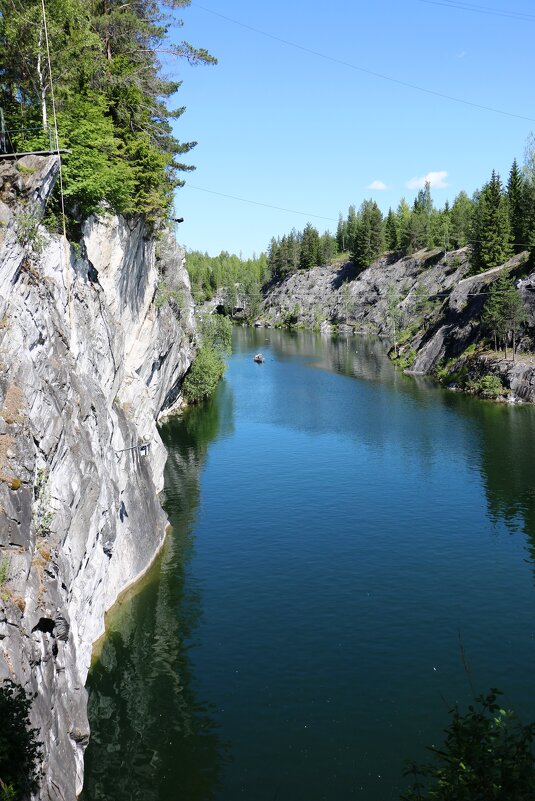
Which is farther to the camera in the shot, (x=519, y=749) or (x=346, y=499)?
(x=346, y=499)

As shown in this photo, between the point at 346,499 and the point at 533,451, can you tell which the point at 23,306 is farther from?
the point at 533,451

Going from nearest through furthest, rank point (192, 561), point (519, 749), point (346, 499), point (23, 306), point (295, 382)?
point (519, 749), point (23, 306), point (192, 561), point (346, 499), point (295, 382)

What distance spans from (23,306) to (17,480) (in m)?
6.13

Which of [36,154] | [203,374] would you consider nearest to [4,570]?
[36,154]

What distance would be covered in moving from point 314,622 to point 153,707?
27.0 ft

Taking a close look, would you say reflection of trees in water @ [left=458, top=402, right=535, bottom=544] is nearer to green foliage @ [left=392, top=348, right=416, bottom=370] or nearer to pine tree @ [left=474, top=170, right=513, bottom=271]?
green foliage @ [left=392, top=348, right=416, bottom=370]

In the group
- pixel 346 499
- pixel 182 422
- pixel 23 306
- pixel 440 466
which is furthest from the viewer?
pixel 182 422

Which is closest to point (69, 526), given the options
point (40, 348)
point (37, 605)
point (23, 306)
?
point (37, 605)

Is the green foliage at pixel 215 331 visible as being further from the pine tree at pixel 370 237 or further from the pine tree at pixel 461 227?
the pine tree at pixel 370 237

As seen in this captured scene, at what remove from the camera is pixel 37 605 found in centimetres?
1809

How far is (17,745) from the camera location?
45.2 ft

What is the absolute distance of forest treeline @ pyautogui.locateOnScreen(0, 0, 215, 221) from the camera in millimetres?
26828

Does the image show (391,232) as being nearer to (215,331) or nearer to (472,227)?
(472,227)

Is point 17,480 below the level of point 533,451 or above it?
above
